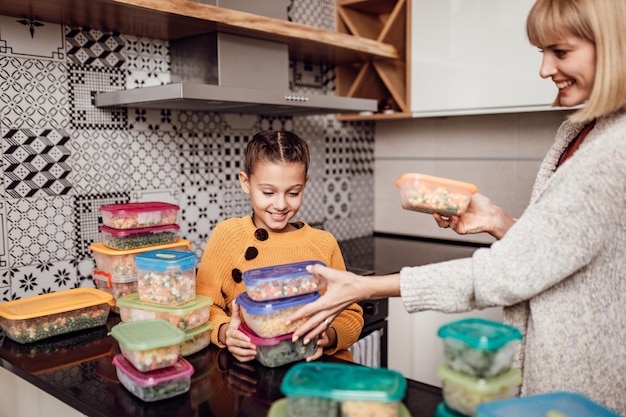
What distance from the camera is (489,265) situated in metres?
0.99

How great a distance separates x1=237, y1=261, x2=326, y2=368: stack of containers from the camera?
1207 mm

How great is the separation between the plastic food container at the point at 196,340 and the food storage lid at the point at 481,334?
681mm

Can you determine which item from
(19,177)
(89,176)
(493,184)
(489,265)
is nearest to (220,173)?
(89,176)

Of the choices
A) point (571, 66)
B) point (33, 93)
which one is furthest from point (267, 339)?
point (33, 93)

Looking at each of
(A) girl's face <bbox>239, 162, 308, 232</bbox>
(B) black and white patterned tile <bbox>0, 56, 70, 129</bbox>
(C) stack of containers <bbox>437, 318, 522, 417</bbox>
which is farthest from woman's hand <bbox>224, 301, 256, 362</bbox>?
(B) black and white patterned tile <bbox>0, 56, 70, 129</bbox>

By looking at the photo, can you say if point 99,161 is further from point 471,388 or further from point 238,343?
point 471,388

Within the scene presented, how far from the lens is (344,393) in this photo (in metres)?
0.81

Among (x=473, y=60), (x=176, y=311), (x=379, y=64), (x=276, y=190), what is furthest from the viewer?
(x=379, y=64)

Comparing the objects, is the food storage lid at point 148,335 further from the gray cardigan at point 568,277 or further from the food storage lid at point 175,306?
the gray cardigan at point 568,277

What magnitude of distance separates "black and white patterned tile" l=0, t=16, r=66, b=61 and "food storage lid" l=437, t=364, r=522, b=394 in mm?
1723

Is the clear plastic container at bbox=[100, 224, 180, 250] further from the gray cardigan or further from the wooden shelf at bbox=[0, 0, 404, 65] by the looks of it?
the gray cardigan

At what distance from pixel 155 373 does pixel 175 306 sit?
26 cm

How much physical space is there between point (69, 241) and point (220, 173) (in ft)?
2.38

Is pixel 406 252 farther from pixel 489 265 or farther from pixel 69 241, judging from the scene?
pixel 489 265
